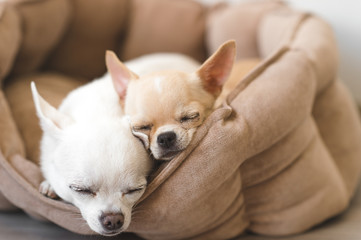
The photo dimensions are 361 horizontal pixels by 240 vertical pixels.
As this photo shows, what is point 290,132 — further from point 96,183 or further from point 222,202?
point 96,183

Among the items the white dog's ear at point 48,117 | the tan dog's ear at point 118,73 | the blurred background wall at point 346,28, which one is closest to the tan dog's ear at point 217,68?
the tan dog's ear at point 118,73

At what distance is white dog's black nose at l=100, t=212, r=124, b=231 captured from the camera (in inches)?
48.4

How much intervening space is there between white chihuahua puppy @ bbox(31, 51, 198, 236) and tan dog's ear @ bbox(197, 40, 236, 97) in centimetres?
33

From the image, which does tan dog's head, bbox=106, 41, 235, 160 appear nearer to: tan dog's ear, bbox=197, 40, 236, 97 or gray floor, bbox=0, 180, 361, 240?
tan dog's ear, bbox=197, 40, 236, 97

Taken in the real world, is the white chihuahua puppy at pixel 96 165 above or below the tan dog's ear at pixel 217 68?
below

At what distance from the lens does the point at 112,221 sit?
123 cm

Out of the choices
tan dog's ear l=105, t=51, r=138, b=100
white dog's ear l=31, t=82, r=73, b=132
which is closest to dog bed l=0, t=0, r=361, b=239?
white dog's ear l=31, t=82, r=73, b=132

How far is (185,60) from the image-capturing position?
2.14m

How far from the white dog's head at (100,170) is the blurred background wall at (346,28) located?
1.72 m

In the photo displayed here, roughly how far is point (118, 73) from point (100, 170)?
0.42 meters

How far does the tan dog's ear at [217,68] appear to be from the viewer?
4.73 feet

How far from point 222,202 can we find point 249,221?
246 mm

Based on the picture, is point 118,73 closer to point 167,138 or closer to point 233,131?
point 167,138

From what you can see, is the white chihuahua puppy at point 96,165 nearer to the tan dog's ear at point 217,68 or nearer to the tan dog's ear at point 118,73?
the tan dog's ear at point 118,73
